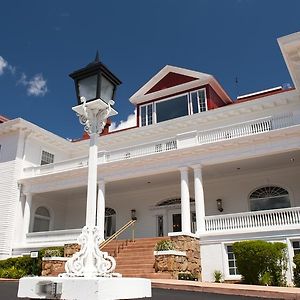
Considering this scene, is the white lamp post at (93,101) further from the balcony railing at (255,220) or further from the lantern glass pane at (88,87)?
the balcony railing at (255,220)

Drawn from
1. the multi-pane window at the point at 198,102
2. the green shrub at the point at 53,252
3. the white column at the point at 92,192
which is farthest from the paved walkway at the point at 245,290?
the multi-pane window at the point at 198,102

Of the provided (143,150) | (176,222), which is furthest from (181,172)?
(176,222)

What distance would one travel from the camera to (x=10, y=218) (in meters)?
19.4

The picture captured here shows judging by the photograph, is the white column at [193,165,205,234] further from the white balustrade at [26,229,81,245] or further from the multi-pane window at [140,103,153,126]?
the multi-pane window at [140,103,153,126]

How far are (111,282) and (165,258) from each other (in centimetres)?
999

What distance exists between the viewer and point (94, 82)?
4.39 metres

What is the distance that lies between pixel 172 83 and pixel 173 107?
1.68 metres

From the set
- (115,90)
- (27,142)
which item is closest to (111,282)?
(115,90)

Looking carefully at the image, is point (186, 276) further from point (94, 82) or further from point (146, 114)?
point (146, 114)

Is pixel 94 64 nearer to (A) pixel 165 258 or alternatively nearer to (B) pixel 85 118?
(B) pixel 85 118

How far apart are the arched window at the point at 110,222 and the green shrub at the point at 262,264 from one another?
1074 cm

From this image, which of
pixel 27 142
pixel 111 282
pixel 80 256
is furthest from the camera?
pixel 27 142

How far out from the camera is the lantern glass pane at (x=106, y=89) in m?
4.42

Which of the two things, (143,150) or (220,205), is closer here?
(220,205)
